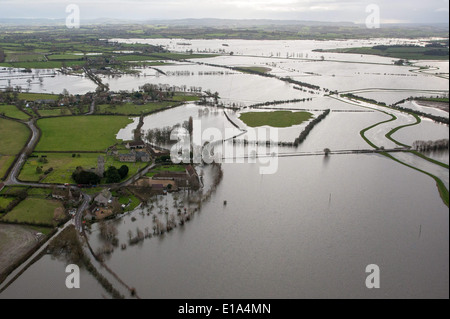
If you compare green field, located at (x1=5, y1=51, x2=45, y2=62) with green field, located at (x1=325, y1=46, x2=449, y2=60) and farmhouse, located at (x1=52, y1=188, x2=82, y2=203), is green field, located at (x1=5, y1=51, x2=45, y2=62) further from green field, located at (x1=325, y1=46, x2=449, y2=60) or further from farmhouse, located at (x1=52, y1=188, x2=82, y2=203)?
green field, located at (x1=325, y1=46, x2=449, y2=60)

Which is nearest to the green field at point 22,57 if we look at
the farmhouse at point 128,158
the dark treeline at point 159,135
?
the dark treeline at point 159,135

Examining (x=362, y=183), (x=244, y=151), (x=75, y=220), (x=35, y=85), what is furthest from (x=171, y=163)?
(x=35, y=85)

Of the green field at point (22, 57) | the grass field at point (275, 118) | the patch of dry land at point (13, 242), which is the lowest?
the patch of dry land at point (13, 242)

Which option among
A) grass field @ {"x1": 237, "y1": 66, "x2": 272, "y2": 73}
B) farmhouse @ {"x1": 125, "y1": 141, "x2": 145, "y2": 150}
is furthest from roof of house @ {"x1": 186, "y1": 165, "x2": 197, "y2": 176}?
grass field @ {"x1": 237, "y1": 66, "x2": 272, "y2": 73}

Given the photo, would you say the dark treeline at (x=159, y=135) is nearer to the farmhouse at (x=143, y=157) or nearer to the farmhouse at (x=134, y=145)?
the farmhouse at (x=134, y=145)

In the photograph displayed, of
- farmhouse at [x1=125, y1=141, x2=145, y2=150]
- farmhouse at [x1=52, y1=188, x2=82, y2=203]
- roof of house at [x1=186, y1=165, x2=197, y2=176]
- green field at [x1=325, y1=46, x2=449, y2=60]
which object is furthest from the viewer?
green field at [x1=325, y1=46, x2=449, y2=60]

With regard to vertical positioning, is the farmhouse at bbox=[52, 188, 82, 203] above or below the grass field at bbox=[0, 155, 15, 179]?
below
